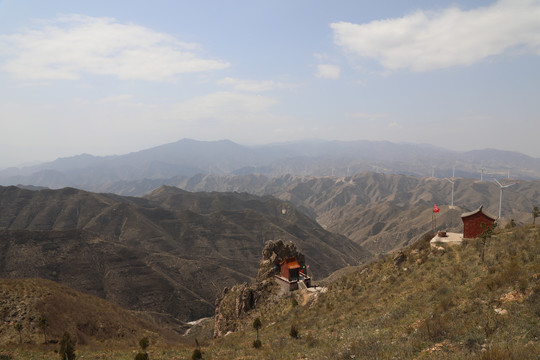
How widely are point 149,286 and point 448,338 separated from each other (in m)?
97.9

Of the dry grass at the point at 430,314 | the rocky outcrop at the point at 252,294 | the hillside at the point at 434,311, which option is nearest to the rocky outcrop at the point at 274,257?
the rocky outcrop at the point at 252,294

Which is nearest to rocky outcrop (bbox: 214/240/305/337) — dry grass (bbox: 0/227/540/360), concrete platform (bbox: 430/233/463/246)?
dry grass (bbox: 0/227/540/360)

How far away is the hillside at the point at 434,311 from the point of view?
12750 millimetres

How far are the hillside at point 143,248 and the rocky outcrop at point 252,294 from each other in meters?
29.1

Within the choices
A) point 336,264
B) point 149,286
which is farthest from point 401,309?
point 336,264

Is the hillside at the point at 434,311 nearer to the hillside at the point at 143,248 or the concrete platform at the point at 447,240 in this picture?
the concrete platform at the point at 447,240

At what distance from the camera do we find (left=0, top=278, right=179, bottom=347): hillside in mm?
32250

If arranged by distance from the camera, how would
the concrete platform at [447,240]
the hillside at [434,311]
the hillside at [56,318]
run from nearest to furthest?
the hillside at [434,311] → the hillside at [56,318] → the concrete platform at [447,240]

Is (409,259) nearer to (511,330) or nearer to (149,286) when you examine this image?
(511,330)

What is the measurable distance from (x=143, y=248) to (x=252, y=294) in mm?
98546

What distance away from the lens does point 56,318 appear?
35656mm

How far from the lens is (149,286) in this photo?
92.8 meters

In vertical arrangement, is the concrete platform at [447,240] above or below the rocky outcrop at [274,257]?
above

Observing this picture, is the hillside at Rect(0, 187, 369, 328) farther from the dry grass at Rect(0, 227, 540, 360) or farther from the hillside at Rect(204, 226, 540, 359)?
the hillside at Rect(204, 226, 540, 359)
